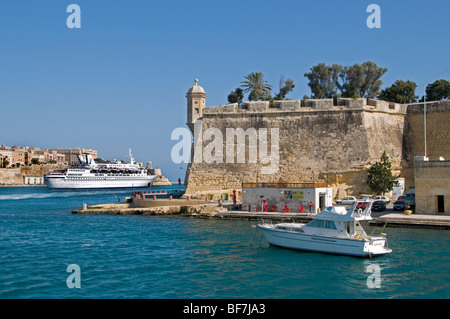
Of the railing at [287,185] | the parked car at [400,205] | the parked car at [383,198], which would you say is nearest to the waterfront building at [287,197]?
the railing at [287,185]

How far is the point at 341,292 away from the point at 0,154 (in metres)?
110

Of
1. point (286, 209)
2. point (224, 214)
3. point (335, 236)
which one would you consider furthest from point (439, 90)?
point (335, 236)

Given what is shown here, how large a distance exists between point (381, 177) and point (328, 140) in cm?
426

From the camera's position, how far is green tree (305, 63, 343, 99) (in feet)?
130

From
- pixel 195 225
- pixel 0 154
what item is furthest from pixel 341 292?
pixel 0 154

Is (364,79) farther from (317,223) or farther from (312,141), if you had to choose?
(317,223)

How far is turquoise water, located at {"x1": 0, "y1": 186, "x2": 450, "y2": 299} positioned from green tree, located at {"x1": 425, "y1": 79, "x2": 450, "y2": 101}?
21.3 metres

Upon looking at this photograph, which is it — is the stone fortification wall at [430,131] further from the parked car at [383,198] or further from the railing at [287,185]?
the railing at [287,185]

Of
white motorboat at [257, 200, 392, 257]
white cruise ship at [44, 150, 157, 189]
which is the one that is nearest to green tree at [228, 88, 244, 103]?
white motorboat at [257, 200, 392, 257]

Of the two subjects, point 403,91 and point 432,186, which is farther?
point 403,91

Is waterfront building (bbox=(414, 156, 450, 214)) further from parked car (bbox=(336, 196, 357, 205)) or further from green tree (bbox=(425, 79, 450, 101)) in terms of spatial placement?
green tree (bbox=(425, 79, 450, 101))

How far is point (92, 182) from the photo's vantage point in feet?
239

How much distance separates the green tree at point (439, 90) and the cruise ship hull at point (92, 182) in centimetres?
5344
